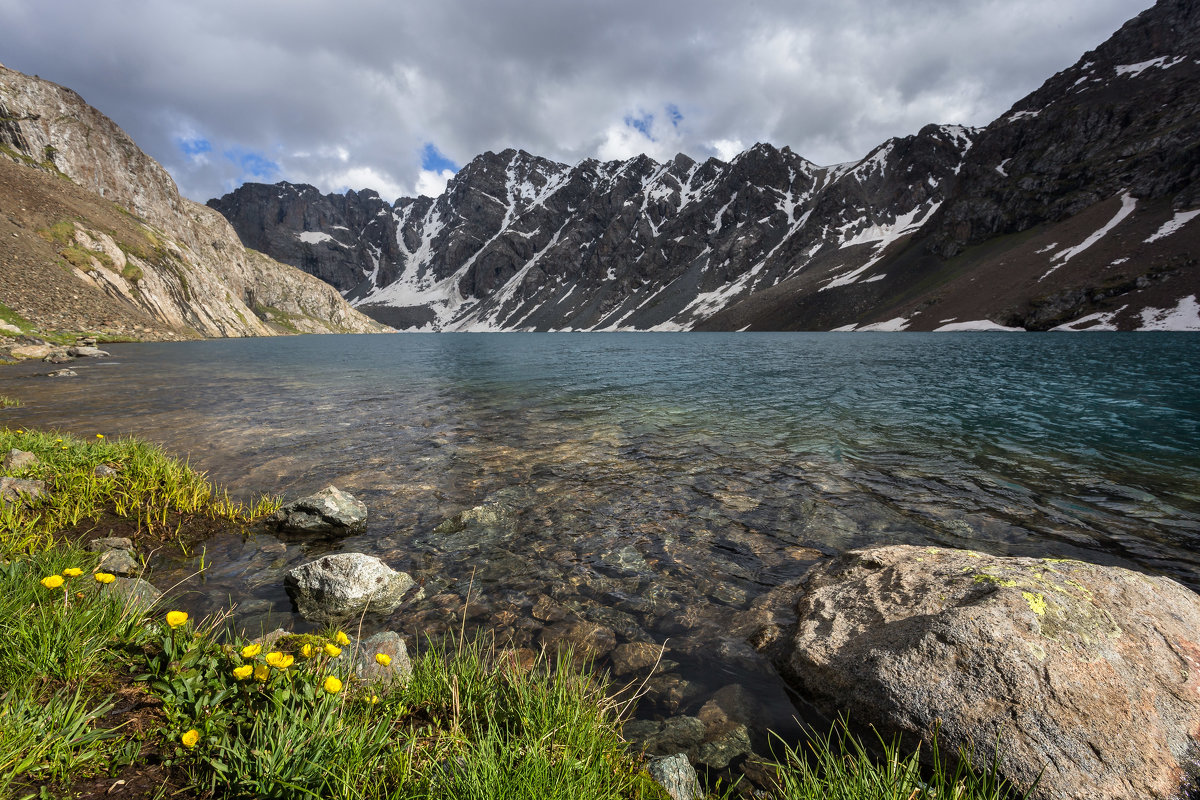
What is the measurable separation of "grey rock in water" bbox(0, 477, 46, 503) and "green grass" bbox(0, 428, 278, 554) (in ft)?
0.41

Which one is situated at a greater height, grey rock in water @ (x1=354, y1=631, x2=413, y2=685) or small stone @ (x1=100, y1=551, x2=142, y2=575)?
grey rock in water @ (x1=354, y1=631, x2=413, y2=685)

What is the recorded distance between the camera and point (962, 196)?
551ft

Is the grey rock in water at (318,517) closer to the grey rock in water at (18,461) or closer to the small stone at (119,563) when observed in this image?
the small stone at (119,563)

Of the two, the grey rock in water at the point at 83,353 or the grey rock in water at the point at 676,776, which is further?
the grey rock in water at the point at 83,353

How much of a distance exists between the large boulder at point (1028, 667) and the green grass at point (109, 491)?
10310 mm

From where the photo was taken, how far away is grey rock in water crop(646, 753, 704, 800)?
378 centimetres

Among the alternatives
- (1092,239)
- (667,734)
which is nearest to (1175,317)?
(1092,239)

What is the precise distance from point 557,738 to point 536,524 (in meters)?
6.37

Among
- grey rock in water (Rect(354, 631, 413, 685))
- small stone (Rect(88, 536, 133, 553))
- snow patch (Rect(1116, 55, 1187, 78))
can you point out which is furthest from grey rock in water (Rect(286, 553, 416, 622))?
snow patch (Rect(1116, 55, 1187, 78))

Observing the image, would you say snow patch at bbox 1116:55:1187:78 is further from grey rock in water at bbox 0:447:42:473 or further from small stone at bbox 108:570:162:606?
grey rock in water at bbox 0:447:42:473

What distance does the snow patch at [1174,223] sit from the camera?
10175cm

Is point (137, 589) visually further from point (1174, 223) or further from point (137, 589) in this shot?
point (1174, 223)

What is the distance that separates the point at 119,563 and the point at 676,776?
26.0 ft

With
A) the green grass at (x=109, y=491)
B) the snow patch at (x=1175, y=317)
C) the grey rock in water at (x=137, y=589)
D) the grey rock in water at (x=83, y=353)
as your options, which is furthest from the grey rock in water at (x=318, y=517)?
the snow patch at (x=1175, y=317)
